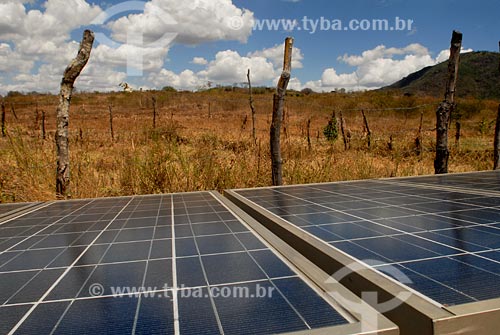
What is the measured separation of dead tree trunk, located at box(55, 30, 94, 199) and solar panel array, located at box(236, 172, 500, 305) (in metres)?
2.39

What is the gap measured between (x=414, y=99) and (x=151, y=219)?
94.0ft

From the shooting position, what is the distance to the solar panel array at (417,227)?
1216 millimetres

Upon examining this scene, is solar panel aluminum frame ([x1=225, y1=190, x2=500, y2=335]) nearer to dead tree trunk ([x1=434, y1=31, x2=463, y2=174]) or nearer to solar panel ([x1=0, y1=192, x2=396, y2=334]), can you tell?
solar panel ([x1=0, y1=192, x2=396, y2=334])

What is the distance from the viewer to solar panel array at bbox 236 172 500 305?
3.99 feet

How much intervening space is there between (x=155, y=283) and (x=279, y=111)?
3926 mm

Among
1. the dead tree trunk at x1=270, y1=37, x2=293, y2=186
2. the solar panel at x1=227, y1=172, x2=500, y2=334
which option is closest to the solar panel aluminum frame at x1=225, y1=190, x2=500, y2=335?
the solar panel at x1=227, y1=172, x2=500, y2=334

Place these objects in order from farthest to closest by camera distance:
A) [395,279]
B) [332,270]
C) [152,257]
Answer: [152,257]
[332,270]
[395,279]

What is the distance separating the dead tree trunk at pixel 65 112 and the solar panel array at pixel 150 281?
2319 mm

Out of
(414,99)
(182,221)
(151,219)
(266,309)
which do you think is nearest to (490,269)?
(266,309)

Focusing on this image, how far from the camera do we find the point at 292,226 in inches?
79.3

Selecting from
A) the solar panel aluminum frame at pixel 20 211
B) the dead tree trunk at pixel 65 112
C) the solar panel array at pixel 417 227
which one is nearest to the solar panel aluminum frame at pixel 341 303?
the solar panel array at pixel 417 227

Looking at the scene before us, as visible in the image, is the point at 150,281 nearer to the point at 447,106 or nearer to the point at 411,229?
the point at 411,229

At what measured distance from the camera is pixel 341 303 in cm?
110

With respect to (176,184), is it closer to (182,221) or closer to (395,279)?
(182,221)
